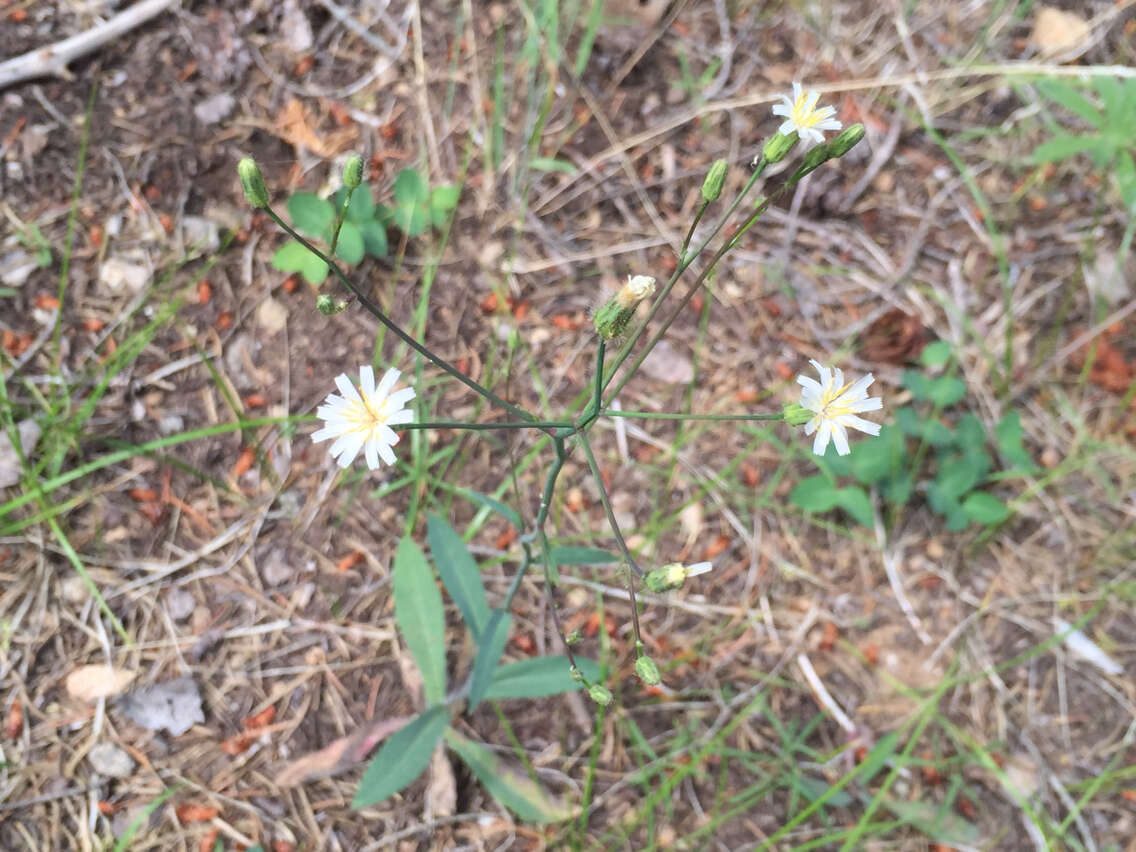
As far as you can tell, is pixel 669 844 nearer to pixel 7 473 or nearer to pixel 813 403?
pixel 813 403

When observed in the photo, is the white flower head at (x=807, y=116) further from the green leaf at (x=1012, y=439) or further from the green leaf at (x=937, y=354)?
the green leaf at (x=1012, y=439)

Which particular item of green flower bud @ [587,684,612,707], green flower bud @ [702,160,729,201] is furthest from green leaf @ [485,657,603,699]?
green flower bud @ [702,160,729,201]

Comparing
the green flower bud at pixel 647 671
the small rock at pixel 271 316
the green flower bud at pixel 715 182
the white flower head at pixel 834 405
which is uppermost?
the green flower bud at pixel 715 182

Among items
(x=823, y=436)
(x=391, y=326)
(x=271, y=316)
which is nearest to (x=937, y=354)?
(x=823, y=436)

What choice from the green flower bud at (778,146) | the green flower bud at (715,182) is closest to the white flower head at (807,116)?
the green flower bud at (778,146)

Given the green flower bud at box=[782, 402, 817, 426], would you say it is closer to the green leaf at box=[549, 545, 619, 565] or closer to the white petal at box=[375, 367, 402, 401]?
the green leaf at box=[549, 545, 619, 565]

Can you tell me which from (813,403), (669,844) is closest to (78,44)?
(813,403)
